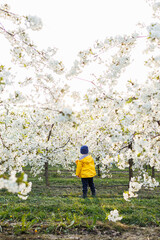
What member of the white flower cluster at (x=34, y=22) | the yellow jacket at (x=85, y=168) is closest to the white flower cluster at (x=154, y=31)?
the white flower cluster at (x=34, y=22)

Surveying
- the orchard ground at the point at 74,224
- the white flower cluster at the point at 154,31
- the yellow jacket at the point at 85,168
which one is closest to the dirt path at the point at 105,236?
the orchard ground at the point at 74,224

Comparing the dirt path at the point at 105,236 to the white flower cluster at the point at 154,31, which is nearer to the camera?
the white flower cluster at the point at 154,31

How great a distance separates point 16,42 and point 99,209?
3895 millimetres

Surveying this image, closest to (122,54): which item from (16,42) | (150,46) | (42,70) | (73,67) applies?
(150,46)

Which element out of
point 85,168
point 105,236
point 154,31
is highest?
point 154,31

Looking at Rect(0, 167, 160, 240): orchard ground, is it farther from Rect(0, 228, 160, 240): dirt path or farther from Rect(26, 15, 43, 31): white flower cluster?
Rect(26, 15, 43, 31): white flower cluster

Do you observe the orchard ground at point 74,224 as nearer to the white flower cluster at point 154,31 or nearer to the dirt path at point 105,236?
the dirt path at point 105,236

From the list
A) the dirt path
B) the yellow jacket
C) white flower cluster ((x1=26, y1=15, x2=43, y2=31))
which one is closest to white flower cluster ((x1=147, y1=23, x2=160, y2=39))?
white flower cluster ((x1=26, y1=15, x2=43, y2=31))

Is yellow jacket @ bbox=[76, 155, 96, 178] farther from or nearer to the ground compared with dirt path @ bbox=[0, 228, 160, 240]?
farther from the ground

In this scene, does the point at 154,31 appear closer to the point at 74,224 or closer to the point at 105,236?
the point at 105,236

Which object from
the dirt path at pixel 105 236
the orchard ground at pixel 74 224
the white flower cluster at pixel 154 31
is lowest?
the dirt path at pixel 105 236

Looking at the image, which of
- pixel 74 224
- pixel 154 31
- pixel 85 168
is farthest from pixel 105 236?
pixel 154 31

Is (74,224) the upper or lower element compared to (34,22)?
lower

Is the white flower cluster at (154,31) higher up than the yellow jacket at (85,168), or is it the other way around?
the white flower cluster at (154,31)
